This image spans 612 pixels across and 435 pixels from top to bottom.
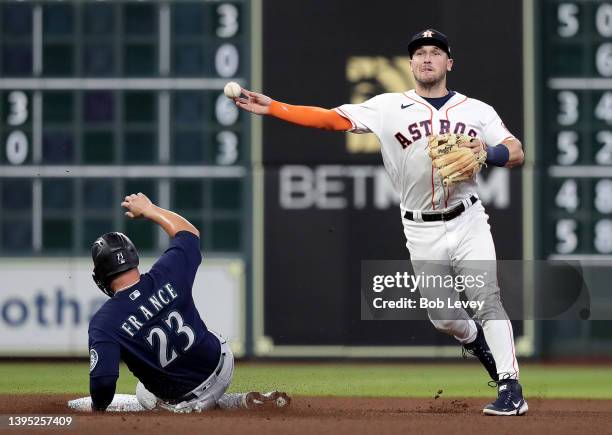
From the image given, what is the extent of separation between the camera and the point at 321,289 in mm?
10180

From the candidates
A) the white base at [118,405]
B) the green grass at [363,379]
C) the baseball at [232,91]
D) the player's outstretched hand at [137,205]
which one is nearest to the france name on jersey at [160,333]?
the player's outstretched hand at [137,205]

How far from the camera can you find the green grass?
8586mm

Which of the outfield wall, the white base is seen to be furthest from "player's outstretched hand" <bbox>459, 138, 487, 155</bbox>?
the outfield wall

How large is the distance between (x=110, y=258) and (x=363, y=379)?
429 centimetres

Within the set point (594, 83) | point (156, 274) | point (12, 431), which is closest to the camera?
point (12, 431)

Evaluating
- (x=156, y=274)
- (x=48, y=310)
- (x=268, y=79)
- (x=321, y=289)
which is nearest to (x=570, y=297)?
(x=321, y=289)

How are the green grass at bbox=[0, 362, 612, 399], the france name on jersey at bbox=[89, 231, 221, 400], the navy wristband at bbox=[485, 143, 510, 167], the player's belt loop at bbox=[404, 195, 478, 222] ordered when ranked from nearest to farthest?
1. the france name on jersey at bbox=[89, 231, 221, 400]
2. the navy wristband at bbox=[485, 143, 510, 167]
3. the player's belt loop at bbox=[404, 195, 478, 222]
4. the green grass at bbox=[0, 362, 612, 399]

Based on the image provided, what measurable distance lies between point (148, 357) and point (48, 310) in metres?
4.95

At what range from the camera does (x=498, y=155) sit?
5.91 metres

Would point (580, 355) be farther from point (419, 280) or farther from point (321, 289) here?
point (419, 280)

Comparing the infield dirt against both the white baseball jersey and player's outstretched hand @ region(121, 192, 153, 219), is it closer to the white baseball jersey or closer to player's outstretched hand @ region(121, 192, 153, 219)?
player's outstretched hand @ region(121, 192, 153, 219)

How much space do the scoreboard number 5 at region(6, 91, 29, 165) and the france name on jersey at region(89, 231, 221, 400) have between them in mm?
4723

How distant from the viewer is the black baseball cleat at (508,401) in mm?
5793

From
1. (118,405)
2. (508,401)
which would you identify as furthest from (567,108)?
(118,405)
